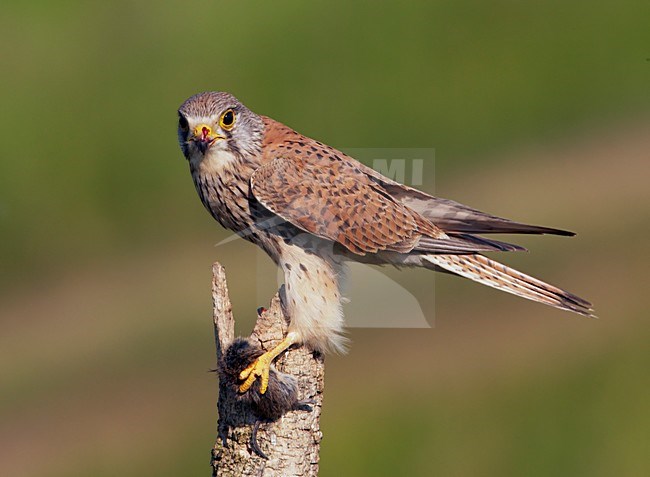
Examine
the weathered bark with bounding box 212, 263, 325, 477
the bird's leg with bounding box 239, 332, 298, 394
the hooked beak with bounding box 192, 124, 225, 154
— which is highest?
the hooked beak with bounding box 192, 124, 225, 154

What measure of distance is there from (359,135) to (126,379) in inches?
127

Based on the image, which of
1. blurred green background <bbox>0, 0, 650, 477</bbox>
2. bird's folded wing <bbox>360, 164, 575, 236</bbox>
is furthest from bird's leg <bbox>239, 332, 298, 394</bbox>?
blurred green background <bbox>0, 0, 650, 477</bbox>

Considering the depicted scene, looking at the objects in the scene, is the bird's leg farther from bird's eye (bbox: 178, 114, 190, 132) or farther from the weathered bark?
bird's eye (bbox: 178, 114, 190, 132)

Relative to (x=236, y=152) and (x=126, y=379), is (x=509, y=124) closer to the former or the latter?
(x=126, y=379)

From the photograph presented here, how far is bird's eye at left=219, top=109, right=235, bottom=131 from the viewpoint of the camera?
17.1 feet

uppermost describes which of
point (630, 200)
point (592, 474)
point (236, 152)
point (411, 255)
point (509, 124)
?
point (509, 124)

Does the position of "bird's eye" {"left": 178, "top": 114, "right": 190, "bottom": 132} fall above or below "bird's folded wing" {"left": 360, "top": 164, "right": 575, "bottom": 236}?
above

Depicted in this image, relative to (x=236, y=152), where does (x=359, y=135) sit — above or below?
above

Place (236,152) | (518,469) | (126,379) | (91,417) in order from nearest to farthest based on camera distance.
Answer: (236,152) < (518,469) < (91,417) < (126,379)

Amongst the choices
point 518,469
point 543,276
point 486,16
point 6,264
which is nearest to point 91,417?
point 6,264

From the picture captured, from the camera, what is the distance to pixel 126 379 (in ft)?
34.1

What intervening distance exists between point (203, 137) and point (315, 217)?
1.97 ft

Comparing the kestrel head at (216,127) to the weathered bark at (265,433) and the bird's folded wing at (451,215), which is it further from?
the weathered bark at (265,433)

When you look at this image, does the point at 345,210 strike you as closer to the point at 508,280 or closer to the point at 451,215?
the point at 451,215
